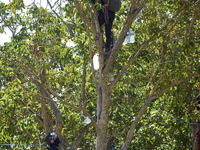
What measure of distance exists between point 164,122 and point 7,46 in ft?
15.8

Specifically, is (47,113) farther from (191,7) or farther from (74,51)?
(191,7)

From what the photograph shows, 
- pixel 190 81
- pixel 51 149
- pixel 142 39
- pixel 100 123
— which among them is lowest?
pixel 51 149

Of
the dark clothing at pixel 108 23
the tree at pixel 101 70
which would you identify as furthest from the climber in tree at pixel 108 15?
the tree at pixel 101 70

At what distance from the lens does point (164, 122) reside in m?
8.87

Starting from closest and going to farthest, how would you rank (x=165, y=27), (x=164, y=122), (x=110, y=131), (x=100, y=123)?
(x=100, y=123) → (x=165, y=27) → (x=164, y=122) → (x=110, y=131)

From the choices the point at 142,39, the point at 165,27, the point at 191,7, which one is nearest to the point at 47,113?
the point at 142,39

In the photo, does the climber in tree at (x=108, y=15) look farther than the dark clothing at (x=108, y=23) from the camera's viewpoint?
No

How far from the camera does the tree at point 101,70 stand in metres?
5.83

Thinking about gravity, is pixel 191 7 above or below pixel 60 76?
above

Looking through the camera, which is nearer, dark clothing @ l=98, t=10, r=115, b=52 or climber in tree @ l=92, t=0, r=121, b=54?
climber in tree @ l=92, t=0, r=121, b=54

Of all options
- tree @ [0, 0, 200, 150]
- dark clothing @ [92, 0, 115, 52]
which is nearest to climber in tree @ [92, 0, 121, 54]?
dark clothing @ [92, 0, 115, 52]

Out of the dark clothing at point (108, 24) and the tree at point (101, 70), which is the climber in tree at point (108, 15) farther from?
the tree at point (101, 70)

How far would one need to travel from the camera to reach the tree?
5828mm

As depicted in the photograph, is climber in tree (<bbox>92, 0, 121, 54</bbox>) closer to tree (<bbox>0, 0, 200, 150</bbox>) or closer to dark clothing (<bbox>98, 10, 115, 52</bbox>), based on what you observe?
dark clothing (<bbox>98, 10, 115, 52</bbox>)
